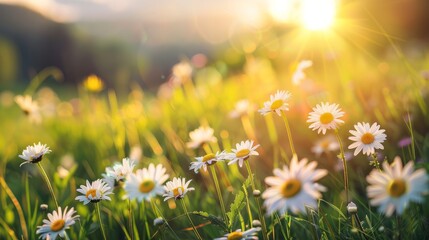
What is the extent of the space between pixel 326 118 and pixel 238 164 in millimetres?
1315

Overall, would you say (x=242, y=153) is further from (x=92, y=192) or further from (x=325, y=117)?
(x=92, y=192)

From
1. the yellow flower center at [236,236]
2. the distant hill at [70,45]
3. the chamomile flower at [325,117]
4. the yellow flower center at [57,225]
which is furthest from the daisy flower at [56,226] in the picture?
the distant hill at [70,45]

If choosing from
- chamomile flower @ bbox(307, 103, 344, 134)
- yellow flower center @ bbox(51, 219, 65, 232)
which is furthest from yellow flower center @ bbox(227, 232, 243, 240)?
yellow flower center @ bbox(51, 219, 65, 232)

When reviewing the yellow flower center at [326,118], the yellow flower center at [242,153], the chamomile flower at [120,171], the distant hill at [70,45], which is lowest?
the yellow flower center at [242,153]

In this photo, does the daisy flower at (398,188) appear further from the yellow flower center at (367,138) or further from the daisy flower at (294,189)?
the yellow flower center at (367,138)

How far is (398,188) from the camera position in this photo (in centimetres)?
79

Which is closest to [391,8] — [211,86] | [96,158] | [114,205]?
[211,86]

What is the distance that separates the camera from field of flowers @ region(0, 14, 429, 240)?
3.81 feet

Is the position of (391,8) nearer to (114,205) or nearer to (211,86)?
(211,86)

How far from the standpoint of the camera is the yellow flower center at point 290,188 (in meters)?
0.86

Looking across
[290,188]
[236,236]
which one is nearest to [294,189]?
[290,188]

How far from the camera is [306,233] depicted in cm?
157

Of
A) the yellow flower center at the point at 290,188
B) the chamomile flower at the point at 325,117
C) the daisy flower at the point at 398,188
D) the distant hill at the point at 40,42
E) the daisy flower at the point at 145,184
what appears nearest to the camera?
the daisy flower at the point at 398,188

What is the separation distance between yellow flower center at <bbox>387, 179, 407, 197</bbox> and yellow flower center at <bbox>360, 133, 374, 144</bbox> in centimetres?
44
